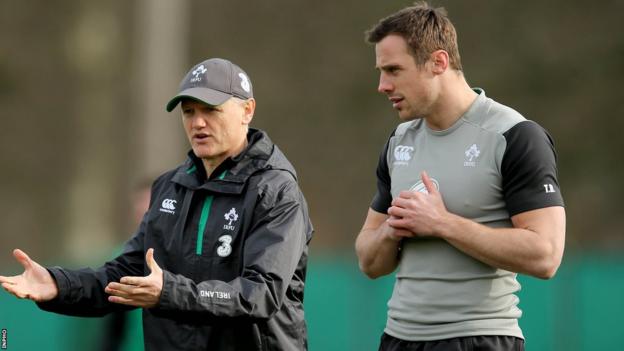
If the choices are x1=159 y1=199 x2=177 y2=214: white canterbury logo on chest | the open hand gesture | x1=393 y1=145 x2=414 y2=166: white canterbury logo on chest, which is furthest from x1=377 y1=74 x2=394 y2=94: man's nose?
the open hand gesture

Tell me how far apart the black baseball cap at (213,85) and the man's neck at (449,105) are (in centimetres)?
79

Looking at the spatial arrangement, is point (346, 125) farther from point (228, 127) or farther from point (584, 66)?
point (228, 127)

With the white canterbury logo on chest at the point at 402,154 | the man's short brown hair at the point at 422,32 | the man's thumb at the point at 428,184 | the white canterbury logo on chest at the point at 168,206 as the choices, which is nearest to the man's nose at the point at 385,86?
the man's short brown hair at the point at 422,32

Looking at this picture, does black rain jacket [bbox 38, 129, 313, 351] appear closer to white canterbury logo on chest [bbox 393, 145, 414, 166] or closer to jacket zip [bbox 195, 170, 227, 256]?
jacket zip [bbox 195, 170, 227, 256]

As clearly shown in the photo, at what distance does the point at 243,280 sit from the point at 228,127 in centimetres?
70

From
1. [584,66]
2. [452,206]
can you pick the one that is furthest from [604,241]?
[452,206]

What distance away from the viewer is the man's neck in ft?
15.8

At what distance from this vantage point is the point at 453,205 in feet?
15.3

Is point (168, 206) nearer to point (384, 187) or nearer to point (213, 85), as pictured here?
point (213, 85)

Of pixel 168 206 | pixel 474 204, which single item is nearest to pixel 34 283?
pixel 168 206

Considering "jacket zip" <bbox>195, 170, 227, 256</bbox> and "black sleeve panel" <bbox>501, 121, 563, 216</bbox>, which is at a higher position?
"black sleeve panel" <bbox>501, 121, 563, 216</bbox>

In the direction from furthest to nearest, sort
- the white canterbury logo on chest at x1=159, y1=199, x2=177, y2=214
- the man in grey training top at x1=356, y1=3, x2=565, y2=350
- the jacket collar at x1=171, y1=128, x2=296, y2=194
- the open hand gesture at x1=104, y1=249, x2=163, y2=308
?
the white canterbury logo on chest at x1=159, y1=199, x2=177, y2=214
the jacket collar at x1=171, y1=128, x2=296, y2=194
the man in grey training top at x1=356, y1=3, x2=565, y2=350
the open hand gesture at x1=104, y1=249, x2=163, y2=308

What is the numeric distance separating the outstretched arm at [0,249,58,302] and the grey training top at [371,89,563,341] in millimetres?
1390

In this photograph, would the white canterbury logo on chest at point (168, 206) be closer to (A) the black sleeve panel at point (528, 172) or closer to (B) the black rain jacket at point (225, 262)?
(B) the black rain jacket at point (225, 262)
